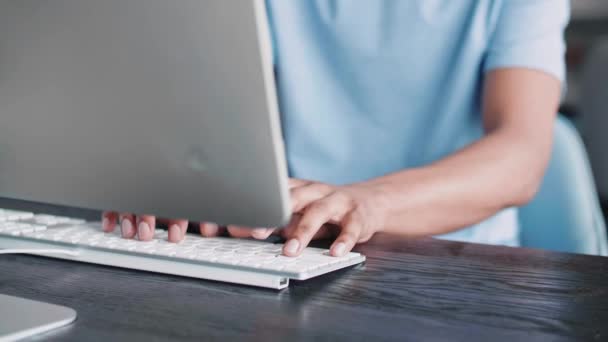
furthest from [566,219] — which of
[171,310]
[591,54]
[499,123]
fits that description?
[591,54]

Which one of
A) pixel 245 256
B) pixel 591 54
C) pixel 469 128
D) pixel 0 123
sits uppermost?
pixel 0 123

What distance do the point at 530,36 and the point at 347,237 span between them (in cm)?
64

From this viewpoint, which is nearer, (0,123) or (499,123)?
(0,123)

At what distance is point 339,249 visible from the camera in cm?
75

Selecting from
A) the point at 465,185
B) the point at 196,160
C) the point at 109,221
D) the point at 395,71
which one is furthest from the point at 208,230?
the point at 395,71

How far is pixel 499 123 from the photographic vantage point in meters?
1.23

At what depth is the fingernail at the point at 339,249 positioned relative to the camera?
0.75 meters

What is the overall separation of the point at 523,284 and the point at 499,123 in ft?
1.84

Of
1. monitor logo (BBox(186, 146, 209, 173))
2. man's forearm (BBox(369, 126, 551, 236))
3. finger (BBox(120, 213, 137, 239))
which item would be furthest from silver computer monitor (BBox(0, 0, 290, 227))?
man's forearm (BBox(369, 126, 551, 236))

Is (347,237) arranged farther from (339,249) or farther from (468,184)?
(468,184)

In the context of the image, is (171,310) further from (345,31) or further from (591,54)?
(591,54)

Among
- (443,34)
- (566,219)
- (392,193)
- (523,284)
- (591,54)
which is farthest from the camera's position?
(591,54)

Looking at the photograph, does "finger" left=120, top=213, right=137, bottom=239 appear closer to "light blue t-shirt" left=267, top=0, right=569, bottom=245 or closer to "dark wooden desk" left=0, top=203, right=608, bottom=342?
"dark wooden desk" left=0, top=203, right=608, bottom=342

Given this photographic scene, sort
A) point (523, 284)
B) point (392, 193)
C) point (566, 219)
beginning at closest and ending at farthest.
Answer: point (523, 284) < point (392, 193) < point (566, 219)
